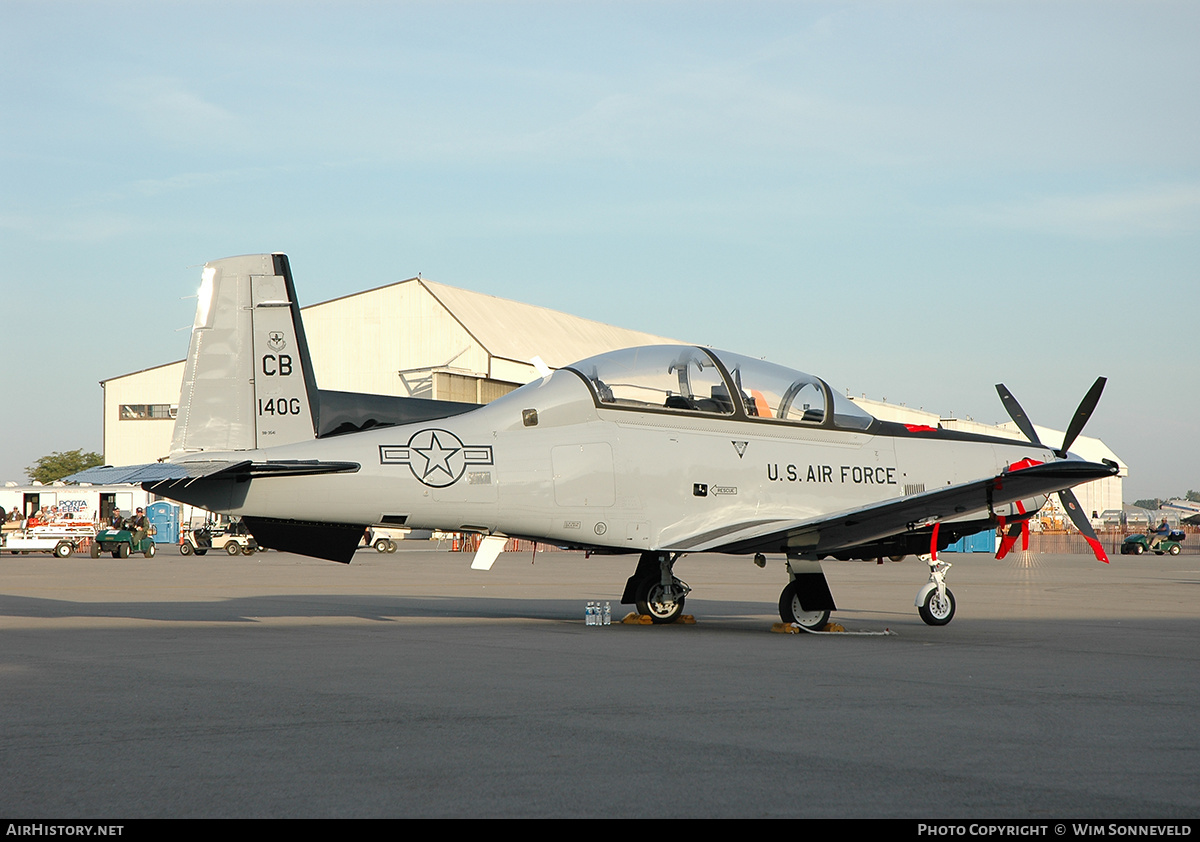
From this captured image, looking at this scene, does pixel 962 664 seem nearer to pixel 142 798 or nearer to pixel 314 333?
pixel 142 798

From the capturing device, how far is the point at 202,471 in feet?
34.3

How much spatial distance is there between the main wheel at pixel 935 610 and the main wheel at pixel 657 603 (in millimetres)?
3002

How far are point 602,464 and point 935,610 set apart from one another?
183 inches

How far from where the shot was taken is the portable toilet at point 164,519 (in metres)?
58.9

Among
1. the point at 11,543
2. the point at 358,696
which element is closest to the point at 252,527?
the point at 358,696

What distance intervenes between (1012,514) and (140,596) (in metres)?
14.4

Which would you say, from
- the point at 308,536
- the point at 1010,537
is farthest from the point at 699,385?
the point at 308,536

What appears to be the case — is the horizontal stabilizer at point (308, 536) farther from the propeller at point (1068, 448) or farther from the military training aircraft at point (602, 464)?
the propeller at point (1068, 448)

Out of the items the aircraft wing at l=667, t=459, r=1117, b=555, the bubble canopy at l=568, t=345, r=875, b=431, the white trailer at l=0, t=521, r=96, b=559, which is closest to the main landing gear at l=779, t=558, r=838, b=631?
the aircraft wing at l=667, t=459, r=1117, b=555

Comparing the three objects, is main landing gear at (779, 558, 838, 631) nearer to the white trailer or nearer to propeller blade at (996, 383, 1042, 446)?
propeller blade at (996, 383, 1042, 446)

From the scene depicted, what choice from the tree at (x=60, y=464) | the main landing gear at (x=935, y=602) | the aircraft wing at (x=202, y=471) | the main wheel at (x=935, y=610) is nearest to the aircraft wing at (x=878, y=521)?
the main landing gear at (x=935, y=602)

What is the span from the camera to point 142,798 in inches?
171

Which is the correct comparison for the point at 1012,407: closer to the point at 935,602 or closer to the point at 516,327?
the point at 935,602
